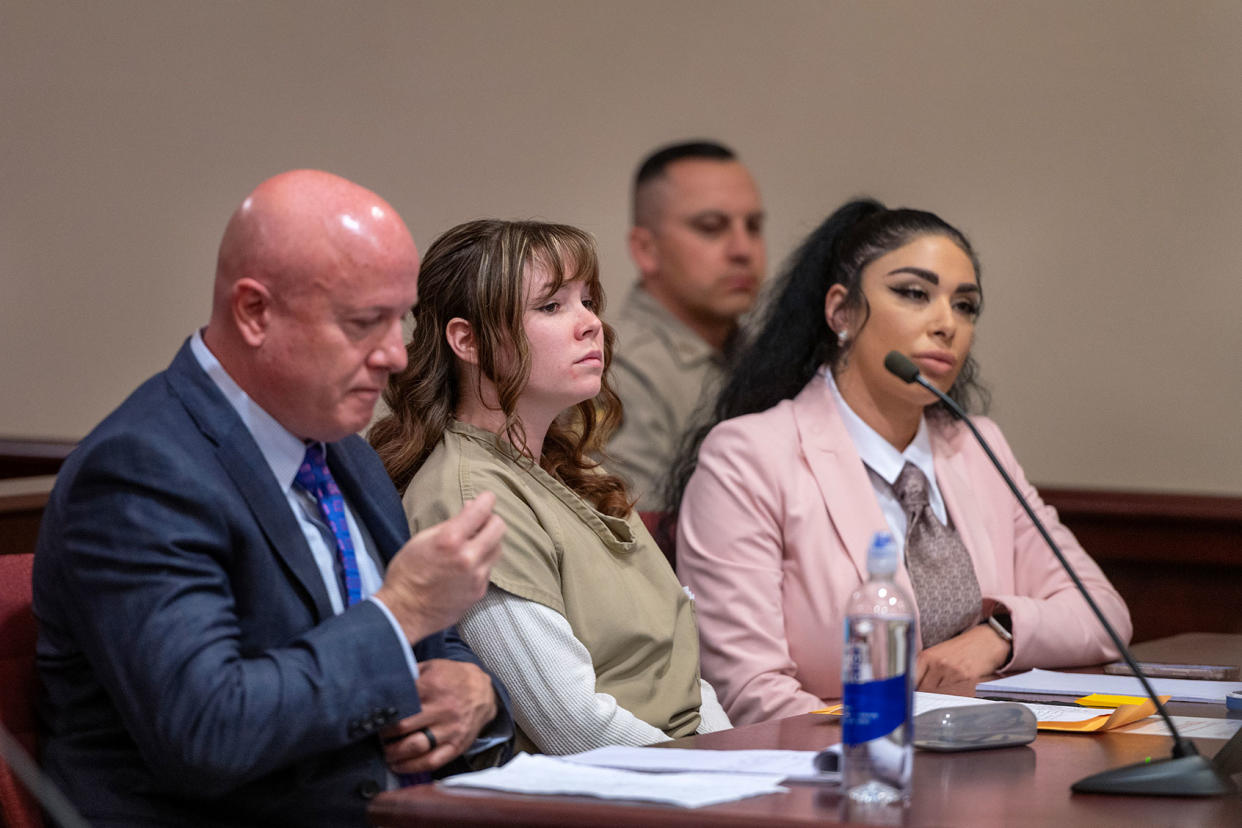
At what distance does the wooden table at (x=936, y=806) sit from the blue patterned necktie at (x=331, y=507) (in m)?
0.31

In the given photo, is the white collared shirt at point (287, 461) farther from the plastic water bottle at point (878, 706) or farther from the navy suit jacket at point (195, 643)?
the plastic water bottle at point (878, 706)

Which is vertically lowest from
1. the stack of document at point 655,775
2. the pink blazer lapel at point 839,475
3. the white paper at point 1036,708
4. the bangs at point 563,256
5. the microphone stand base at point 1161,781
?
the white paper at point 1036,708

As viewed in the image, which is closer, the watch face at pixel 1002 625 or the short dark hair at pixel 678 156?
the watch face at pixel 1002 625

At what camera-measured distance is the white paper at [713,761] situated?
4.82 feet

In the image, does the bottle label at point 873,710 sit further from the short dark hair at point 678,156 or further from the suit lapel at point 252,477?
the short dark hair at point 678,156

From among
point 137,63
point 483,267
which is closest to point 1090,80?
point 483,267

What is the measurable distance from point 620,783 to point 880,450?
54.6 inches

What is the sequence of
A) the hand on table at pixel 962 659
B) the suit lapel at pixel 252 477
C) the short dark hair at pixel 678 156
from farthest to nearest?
the short dark hair at pixel 678 156 < the hand on table at pixel 962 659 < the suit lapel at pixel 252 477

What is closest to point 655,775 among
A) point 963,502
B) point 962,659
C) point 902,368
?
point 902,368

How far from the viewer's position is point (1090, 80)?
406 cm

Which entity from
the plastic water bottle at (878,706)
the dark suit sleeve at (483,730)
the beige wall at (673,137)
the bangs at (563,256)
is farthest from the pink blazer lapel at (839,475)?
the beige wall at (673,137)

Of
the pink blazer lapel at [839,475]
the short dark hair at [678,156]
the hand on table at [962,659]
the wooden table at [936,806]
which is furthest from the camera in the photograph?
the short dark hair at [678,156]

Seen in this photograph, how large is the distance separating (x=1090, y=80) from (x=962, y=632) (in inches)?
81.0

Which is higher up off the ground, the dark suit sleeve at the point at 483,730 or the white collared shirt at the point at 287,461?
the white collared shirt at the point at 287,461
